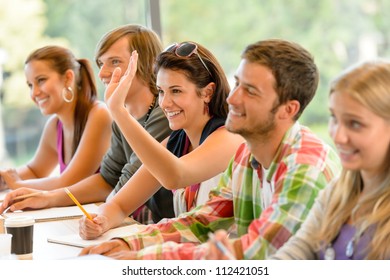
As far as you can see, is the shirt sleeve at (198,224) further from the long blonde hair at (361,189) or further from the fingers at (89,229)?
the long blonde hair at (361,189)

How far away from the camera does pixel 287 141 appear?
1.70 metres

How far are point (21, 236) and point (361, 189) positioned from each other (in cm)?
87

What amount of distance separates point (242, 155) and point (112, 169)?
0.99 m

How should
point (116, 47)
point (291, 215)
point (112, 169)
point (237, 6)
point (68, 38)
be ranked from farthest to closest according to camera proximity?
point (237, 6) → point (68, 38) → point (112, 169) → point (116, 47) → point (291, 215)

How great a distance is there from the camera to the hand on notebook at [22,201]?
253 centimetres

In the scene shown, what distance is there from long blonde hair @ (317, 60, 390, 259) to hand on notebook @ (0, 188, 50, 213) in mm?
1347

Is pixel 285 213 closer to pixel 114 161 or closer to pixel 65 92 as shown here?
pixel 114 161

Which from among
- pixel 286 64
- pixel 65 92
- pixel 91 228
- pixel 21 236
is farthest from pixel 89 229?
pixel 65 92

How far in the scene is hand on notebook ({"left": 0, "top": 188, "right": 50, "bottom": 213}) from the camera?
2.53 metres

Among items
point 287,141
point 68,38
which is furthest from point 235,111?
point 68,38

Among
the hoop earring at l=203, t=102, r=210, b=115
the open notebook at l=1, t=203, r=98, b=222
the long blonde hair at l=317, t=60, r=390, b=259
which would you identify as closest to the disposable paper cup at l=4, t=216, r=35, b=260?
the open notebook at l=1, t=203, r=98, b=222

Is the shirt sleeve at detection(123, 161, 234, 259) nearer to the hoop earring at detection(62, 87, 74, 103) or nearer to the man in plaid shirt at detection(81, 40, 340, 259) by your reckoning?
the man in plaid shirt at detection(81, 40, 340, 259)

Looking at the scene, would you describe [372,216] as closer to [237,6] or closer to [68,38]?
[68,38]

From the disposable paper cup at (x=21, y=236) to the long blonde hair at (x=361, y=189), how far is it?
78 cm
